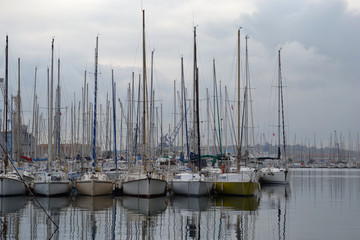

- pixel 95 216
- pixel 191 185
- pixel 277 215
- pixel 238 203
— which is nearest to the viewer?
pixel 95 216

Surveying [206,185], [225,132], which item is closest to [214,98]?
[225,132]

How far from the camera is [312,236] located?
71.8 ft

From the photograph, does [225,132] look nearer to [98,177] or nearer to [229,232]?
[98,177]

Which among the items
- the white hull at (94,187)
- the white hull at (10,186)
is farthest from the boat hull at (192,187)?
the white hull at (10,186)

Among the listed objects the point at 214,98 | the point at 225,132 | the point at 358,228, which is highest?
the point at 214,98

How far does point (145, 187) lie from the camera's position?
1454 inches

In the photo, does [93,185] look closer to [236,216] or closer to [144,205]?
[144,205]

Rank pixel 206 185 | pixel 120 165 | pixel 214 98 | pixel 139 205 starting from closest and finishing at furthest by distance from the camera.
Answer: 1. pixel 139 205
2. pixel 206 185
3. pixel 214 98
4. pixel 120 165

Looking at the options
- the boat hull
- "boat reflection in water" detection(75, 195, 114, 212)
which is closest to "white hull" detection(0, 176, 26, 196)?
"boat reflection in water" detection(75, 195, 114, 212)

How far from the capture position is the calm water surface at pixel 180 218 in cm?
2181

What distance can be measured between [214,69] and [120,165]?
21397 mm

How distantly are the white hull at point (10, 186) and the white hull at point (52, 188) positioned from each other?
1434mm

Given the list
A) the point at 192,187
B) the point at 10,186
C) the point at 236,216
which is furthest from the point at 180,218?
the point at 10,186

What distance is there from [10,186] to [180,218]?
17.5 meters
